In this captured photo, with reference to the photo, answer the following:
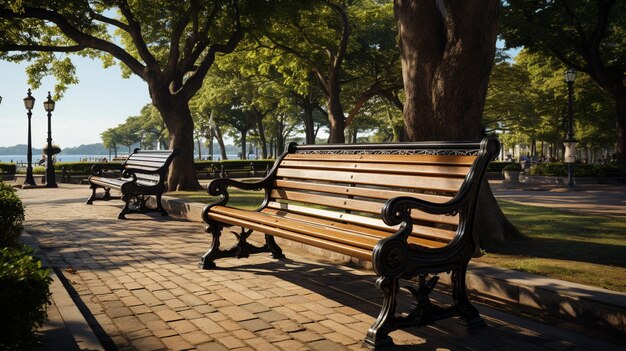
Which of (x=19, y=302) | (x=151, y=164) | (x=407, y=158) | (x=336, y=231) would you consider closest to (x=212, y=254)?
(x=336, y=231)

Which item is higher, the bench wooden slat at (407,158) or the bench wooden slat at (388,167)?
the bench wooden slat at (407,158)

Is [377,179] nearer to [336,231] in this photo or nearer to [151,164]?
[336,231]

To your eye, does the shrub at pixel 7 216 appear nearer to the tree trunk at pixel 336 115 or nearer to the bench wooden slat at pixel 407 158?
the bench wooden slat at pixel 407 158

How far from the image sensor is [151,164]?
11539 millimetres

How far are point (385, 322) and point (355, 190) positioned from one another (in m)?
1.68

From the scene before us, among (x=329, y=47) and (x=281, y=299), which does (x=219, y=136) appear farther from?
(x=281, y=299)

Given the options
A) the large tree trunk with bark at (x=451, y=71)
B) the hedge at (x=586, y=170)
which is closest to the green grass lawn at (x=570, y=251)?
the large tree trunk with bark at (x=451, y=71)

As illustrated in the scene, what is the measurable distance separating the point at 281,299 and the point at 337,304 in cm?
49

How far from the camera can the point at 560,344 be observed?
3473mm

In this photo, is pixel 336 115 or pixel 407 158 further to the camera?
pixel 336 115

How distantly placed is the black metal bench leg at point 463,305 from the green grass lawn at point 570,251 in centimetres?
142

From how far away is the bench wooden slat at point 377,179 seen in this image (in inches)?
158

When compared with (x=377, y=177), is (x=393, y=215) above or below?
below

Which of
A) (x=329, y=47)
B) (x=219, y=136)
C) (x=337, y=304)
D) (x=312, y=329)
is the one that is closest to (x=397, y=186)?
(x=337, y=304)
